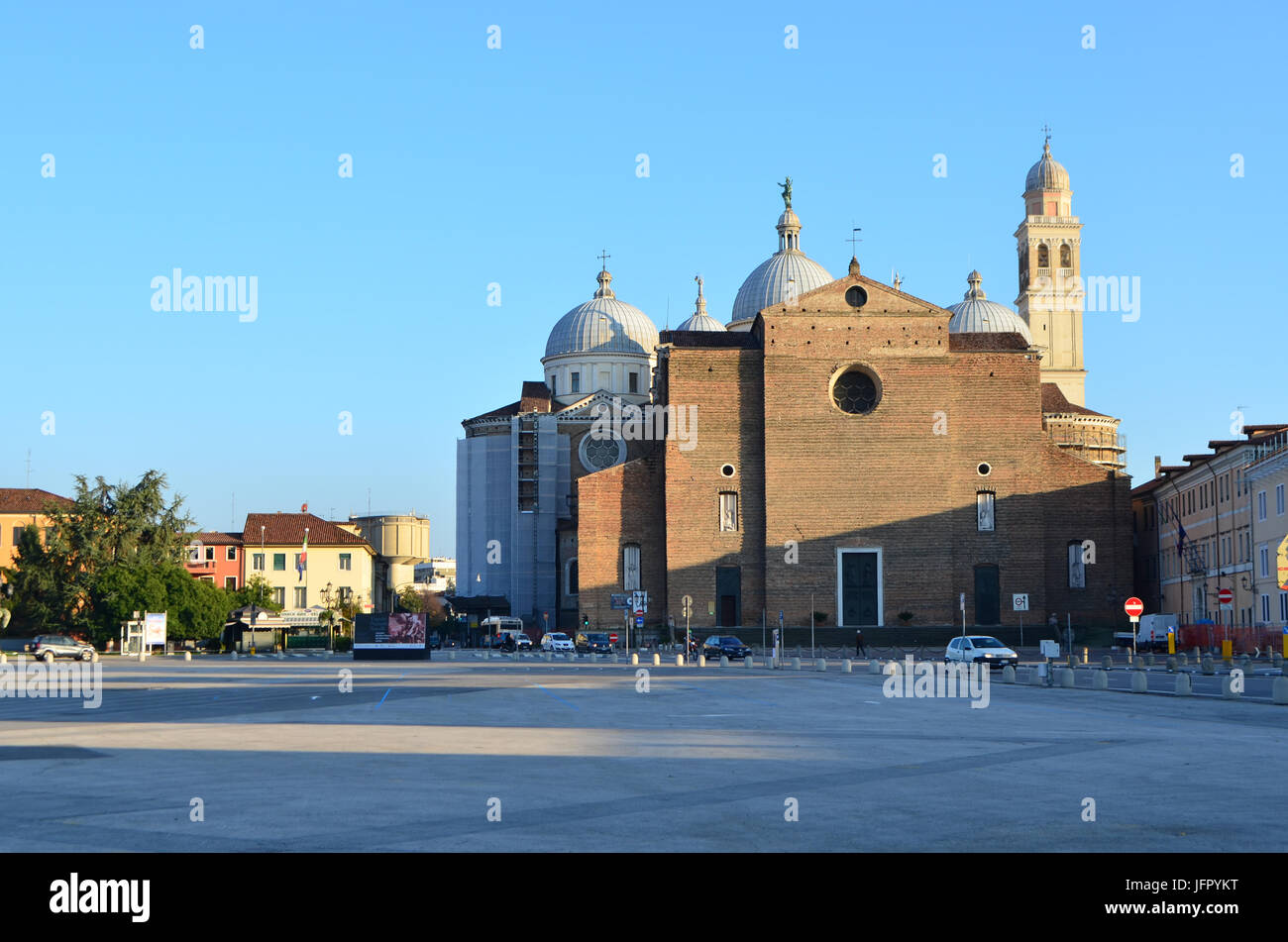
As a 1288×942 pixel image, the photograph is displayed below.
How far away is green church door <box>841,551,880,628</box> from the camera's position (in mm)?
80938

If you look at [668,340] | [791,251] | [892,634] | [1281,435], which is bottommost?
[892,634]

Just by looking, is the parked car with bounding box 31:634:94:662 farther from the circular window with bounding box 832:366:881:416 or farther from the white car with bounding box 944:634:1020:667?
the circular window with bounding box 832:366:881:416

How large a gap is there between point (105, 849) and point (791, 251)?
105 metres

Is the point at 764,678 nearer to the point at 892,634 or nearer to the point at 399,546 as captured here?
the point at 892,634

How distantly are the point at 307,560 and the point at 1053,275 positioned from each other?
66.2 meters

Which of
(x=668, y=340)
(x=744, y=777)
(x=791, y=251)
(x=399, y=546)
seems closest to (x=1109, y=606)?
(x=668, y=340)

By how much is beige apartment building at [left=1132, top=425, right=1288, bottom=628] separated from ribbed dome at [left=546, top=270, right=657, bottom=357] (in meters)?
43.0

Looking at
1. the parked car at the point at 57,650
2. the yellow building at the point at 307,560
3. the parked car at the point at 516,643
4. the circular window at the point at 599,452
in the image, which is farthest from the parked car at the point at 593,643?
the yellow building at the point at 307,560

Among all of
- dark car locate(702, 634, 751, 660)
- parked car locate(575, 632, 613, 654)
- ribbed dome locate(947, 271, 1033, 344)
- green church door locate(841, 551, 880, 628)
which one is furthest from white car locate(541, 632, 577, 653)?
ribbed dome locate(947, 271, 1033, 344)

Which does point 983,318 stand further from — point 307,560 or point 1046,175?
point 307,560

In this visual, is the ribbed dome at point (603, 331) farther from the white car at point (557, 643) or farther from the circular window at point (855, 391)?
the white car at point (557, 643)

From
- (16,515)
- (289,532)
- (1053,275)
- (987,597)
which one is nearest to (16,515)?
(16,515)

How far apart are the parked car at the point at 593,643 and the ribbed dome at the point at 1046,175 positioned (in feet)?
206

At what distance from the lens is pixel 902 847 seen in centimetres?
950
